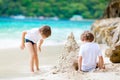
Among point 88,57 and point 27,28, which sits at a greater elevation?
point 27,28

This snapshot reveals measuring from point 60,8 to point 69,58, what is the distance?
26.7 metres

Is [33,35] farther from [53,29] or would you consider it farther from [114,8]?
[53,29]

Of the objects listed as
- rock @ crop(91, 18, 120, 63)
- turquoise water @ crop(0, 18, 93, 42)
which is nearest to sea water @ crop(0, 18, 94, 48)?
turquoise water @ crop(0, 18, 93, 42)

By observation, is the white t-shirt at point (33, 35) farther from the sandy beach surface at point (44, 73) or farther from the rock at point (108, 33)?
the rock at point (108, 33)

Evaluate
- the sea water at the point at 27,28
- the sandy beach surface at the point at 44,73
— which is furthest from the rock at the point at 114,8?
Answer: the sandy beach surface at the point at 44,73

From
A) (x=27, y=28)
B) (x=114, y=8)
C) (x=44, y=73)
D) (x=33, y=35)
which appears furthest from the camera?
(x=27, y=28)

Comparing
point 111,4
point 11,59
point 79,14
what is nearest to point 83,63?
point 11,59

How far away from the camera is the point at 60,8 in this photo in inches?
1278

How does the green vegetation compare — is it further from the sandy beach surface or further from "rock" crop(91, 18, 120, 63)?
the sandy beach surface

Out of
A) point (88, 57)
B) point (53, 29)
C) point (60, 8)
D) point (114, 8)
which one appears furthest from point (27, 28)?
point (88, 57)

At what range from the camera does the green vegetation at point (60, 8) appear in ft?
105

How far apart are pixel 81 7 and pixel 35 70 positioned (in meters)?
26.8

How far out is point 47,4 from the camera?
108ft

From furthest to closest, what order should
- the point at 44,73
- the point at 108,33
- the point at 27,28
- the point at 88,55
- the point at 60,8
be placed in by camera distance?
1. the point at 60,8
2. the point at 27,28
3. the point at 108,33
4. the point at 44,73
5. the point at 88,55
